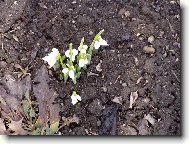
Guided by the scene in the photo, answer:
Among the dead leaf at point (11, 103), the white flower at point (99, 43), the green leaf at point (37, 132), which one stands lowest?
the green leaf at point (37, 132)

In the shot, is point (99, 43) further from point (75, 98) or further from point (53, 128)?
point (53, 128)

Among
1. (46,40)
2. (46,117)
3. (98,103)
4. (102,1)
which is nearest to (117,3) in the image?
(102,1)

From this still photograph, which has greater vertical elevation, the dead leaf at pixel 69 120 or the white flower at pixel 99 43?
the white flower at pixel 99 43

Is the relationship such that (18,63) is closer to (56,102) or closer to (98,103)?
(56,102)

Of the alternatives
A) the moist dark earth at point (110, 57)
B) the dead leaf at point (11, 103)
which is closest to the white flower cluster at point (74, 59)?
the moist dark earth at point (110, 57)

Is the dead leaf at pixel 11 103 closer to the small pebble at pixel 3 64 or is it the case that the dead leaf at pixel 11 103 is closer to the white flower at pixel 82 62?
the small pebble at pixel 3 64

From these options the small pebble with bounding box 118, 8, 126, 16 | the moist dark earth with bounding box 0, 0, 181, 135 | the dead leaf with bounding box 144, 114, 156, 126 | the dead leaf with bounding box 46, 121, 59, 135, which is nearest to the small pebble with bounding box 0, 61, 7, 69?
the moist dark earth with bounding box 0, 0, 181, 135

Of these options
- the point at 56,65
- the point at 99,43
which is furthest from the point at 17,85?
the point at 99,43
